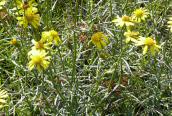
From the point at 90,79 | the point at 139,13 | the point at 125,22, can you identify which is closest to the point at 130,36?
the point at 125,22

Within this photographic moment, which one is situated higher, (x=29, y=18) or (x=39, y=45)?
(x=29, y=18)

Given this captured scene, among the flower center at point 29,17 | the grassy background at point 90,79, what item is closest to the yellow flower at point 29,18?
the flower center at point 29,17

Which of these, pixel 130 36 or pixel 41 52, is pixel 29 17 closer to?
pixel 41 52

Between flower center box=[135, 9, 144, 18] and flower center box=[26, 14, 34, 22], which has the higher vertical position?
flower center box=[26, 14, 34, 22]

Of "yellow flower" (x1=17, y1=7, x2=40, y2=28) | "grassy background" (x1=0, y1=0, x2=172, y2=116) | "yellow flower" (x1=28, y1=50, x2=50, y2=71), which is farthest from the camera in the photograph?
"grassy background" (x1=0, y1=0, x2=172, y2=116)

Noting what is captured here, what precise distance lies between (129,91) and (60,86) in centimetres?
41

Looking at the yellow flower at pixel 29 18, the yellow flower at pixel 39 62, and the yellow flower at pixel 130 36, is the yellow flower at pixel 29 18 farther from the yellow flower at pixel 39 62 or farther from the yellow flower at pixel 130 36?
the yellow flower at pixel 130 36

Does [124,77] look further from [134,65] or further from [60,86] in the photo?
[60,86]

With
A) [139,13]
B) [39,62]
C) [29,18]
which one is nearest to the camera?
[39,62]

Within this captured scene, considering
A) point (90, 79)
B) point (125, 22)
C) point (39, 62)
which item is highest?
point (125, 22)

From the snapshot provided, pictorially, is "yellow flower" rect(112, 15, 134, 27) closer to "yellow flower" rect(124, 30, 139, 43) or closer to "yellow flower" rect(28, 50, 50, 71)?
"yellow flower" rect(124, 30, 139, 43)

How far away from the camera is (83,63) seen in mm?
2496

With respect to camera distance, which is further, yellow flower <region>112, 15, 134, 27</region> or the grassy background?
the grassy background

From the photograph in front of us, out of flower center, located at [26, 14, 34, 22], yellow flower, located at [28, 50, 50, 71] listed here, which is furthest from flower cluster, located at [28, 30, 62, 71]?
flower center, located at [26, 14, 34, 22]
